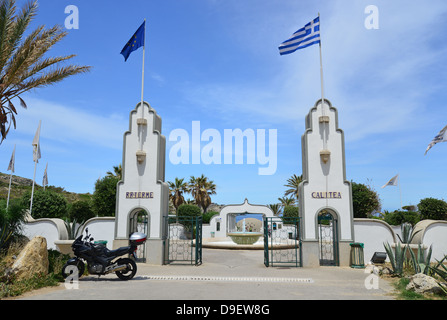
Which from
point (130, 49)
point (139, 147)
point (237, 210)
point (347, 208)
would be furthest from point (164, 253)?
point (237, 210)

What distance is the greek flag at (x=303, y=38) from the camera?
16.4m

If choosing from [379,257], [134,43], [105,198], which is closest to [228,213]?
[105,198]

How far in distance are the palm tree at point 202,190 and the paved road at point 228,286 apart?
43.6 metres

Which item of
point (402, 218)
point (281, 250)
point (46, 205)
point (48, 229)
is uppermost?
point (46, 205)

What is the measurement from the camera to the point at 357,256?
1511 centimetres

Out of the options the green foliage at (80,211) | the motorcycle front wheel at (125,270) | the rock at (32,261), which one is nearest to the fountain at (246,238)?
the green foliage at (80,211)

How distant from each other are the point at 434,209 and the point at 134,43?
26.7m

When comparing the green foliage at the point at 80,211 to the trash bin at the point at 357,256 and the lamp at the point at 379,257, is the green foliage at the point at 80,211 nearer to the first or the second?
the trash bin at the point at 357,256

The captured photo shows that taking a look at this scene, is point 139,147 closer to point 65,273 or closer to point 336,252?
point 65,273

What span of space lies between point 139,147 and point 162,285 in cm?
807

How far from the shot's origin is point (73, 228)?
17.7 meters

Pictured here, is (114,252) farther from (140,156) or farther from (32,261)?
(140,156)

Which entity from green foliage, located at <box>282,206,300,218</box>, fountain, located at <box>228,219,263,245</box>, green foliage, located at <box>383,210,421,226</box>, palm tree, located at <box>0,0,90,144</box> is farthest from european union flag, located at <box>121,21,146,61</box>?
green foliage, located at <box>383,210,421,226</box>

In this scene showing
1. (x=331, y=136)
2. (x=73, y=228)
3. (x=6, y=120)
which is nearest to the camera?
(x=6, y=120)
